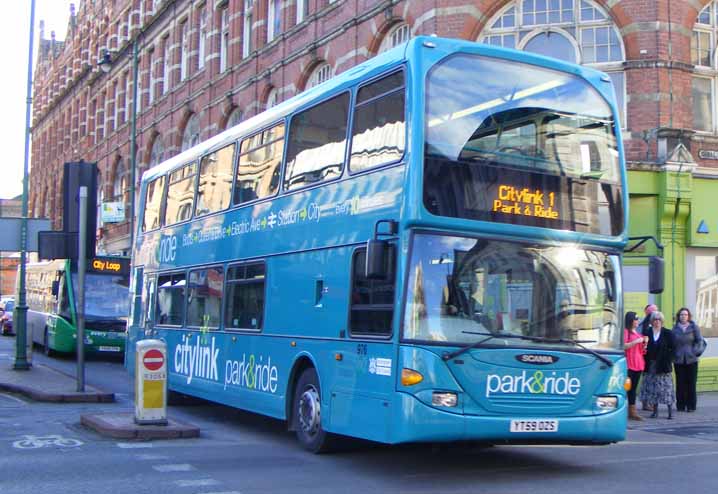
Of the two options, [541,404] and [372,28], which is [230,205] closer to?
[541,404]

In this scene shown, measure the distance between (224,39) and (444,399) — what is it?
28861 mm

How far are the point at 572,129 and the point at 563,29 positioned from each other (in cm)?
1138

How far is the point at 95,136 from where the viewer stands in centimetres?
5425

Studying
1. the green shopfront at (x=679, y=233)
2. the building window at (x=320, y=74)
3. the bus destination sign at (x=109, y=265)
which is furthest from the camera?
the building window at (x=320, y=74)

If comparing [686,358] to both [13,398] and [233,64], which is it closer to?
[13,398]

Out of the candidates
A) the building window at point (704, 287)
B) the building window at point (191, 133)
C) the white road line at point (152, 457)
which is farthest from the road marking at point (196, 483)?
the building window at point (191, 133)

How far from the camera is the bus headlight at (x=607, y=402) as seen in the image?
9.45 m

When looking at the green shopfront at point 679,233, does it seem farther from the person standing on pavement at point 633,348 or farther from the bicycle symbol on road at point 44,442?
the bicycle symbol on road at point 44,442

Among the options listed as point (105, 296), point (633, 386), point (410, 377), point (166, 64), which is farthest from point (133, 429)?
point (166, 64)

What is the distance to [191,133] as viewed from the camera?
3788 cm

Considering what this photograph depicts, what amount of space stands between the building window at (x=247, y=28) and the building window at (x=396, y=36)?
33.8 ft

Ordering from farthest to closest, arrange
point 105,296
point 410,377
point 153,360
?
point 105,296, point 153,360, point 410,377

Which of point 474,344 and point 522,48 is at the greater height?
point 522,48

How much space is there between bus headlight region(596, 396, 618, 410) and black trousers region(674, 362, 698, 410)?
774 cm
